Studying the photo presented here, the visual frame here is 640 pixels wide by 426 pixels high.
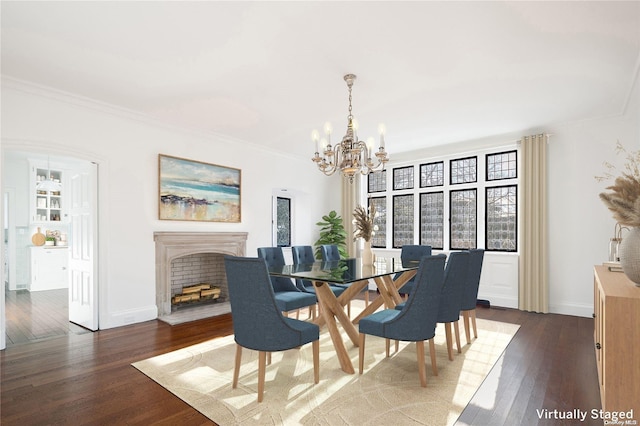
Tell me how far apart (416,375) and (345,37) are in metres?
2.74

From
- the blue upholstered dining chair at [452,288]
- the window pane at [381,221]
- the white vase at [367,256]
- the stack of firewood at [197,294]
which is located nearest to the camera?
the blue upholstered dining chair at [452,288]

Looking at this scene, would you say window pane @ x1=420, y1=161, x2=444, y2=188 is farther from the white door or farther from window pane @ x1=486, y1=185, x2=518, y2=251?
the white door

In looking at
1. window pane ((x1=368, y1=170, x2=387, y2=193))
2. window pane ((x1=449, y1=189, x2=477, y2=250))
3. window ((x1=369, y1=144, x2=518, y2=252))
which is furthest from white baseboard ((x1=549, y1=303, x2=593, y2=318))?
window pane ((x1=368, y1=170, x2=387, y2=193))

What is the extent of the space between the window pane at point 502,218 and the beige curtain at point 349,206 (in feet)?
8.10

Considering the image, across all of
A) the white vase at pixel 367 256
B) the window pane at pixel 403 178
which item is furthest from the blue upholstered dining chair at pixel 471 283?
the window pane at pixel 403 178

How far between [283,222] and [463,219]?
11.4ft

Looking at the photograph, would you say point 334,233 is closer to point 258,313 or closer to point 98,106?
point 98,106

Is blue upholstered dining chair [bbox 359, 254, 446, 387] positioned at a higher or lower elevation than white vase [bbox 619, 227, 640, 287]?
lower

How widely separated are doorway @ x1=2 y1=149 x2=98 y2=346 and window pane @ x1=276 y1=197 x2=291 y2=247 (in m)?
3.51

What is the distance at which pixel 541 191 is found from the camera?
5.00 meters

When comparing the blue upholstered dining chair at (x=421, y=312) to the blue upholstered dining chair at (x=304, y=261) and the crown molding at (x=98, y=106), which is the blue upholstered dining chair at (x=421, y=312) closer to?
the blue upholstered dining chair at (x=304, y=261)

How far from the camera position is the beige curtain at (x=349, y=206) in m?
7.06

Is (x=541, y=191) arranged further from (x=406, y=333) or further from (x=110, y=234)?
(x=110, y=234)

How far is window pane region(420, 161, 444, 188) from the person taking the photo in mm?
6273
